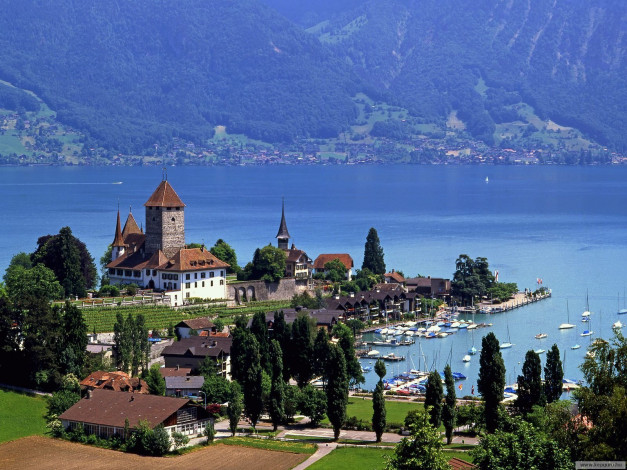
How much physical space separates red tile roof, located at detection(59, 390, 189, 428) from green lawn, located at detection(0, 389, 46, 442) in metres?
1.55

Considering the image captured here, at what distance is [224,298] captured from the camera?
77.3 meters

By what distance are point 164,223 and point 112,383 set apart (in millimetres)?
27982

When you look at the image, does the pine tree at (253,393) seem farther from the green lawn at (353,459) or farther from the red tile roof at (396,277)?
the red tile roof at (396,277)

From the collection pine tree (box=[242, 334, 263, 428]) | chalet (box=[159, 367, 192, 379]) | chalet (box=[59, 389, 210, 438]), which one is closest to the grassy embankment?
chalet (box=[159, 367, 192, 379])

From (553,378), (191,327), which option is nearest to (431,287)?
(191,327)

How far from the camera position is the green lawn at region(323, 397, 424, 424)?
5084 centimetres

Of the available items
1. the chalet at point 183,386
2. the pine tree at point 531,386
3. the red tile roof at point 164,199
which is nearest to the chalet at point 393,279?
the red tile roof at point 164,199

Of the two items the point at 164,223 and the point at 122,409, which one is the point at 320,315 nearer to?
the point at 164,223

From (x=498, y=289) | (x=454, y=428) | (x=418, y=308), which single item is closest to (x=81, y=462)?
(x=454, y=428)

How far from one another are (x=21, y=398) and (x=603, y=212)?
16097cm

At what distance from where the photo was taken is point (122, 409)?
46.7m

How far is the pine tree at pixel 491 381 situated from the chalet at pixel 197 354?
14.5 m

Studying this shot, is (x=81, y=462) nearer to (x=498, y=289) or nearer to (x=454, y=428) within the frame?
(x=454, y=428)

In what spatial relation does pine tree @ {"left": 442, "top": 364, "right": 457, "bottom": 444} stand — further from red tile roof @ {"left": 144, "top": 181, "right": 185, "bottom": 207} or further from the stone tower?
red tile roof @ {"left": 144, "top": 181, "right": 185, "bottom": 207}
